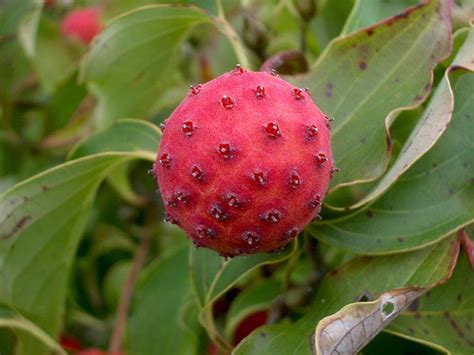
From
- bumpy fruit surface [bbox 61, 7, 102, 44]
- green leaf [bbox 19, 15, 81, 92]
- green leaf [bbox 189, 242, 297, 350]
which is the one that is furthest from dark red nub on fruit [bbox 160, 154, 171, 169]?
bumpy fruit surface [bbox 61, 7, 102, 44]

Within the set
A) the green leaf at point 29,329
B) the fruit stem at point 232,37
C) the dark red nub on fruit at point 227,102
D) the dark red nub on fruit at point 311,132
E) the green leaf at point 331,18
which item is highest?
the dark red nub on fruit at point 227,102

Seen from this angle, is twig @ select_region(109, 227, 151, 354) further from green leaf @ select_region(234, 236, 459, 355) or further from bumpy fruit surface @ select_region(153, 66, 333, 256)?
bumpy fruit surface @ select_region(153, 66, 333, 256)

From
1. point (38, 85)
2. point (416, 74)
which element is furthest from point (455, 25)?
point (38, 85)

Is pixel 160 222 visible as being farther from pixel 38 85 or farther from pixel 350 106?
pixel 350 106

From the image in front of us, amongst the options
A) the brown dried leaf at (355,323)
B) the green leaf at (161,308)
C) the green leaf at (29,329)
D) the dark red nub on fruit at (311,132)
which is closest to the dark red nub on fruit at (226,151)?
the dark red nub on fruit at (311,132)

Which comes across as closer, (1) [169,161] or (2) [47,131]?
(1) [169,161]

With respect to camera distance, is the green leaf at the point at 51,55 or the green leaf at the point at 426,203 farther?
the green leaf at the point at 51,55

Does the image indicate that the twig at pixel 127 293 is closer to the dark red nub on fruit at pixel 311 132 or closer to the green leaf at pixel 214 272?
the green leaf at pixel 214 272
